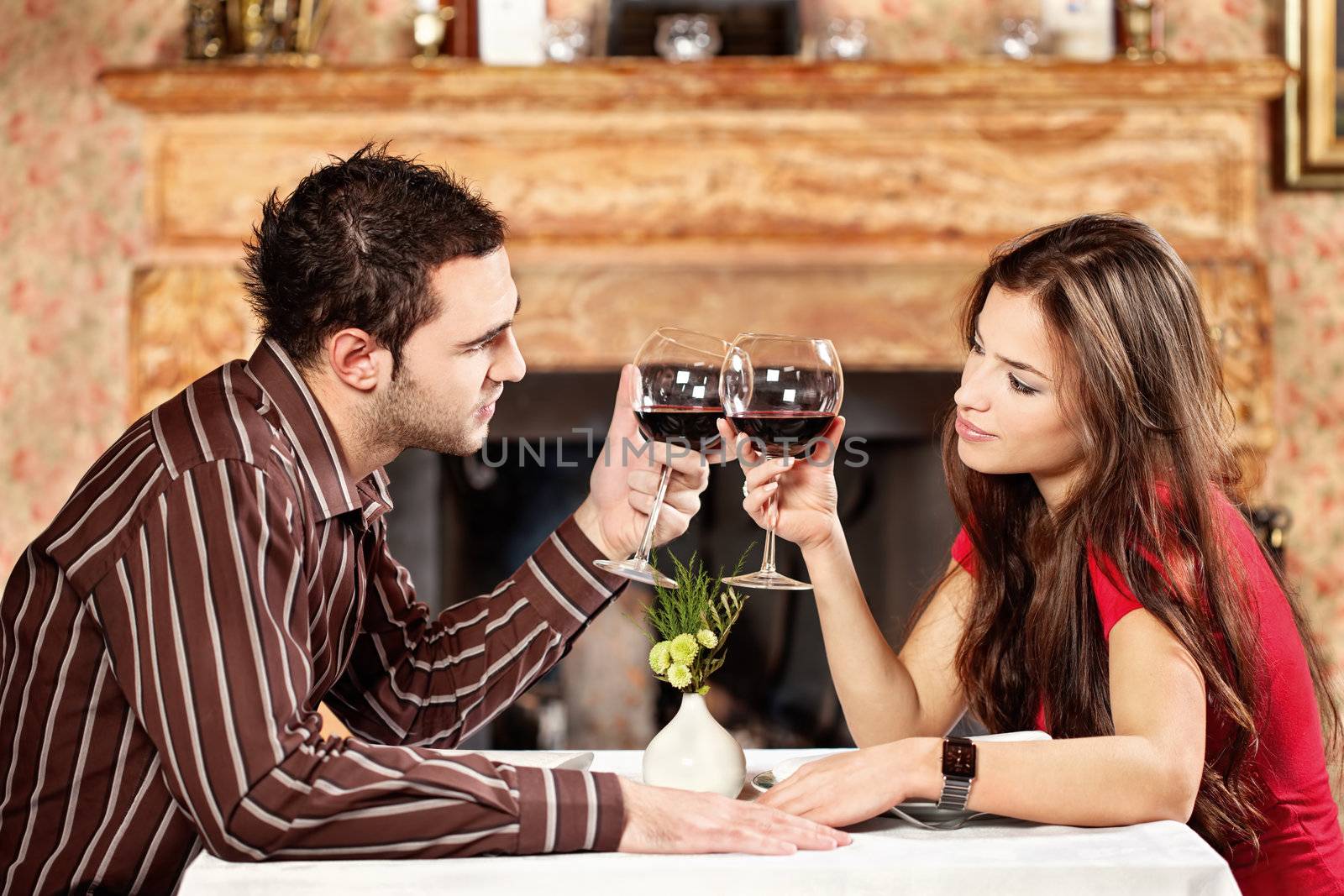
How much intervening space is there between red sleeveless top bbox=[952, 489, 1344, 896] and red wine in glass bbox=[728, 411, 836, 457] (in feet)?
1.07

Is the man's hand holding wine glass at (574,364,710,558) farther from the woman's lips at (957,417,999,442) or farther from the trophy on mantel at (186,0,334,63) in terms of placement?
the trophy on mantel at (186,0,334,63)

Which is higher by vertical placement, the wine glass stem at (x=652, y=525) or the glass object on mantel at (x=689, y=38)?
the glass object on mantel at (x=689, y=38)

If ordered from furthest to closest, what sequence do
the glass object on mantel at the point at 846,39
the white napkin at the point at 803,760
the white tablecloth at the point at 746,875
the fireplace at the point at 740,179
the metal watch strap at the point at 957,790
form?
1. the glass object on mantel at the point at 846,39
2. the fireplace at the point at 740,179
3. the white napkin at the point at 803,760
4. the metal watch strap at the point at 957,790
5. the white tablecloth at the point at 746,875

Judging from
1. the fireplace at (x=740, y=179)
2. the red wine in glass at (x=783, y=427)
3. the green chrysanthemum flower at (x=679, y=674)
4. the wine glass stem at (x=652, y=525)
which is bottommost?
the green chrysanthemum flower at (x=679, y=674)

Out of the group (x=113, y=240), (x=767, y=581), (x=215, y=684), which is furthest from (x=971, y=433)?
(x=113, y=240)

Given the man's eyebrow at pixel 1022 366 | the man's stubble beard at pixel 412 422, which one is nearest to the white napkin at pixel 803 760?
the man's eyebrow at pixel 1022 366

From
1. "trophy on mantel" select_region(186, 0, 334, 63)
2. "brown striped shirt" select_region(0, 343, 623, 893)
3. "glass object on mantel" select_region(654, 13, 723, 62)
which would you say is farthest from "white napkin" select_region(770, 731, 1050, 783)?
"trophy on mantel" select_region(186, 0, 334, 63)

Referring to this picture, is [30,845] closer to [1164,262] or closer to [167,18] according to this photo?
[1164,262]

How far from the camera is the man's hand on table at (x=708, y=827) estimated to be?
→ 1.05 metres

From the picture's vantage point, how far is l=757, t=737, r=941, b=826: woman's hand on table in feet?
3.63

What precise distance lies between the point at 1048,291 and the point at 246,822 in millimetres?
967

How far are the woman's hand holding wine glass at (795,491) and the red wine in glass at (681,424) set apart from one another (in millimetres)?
30

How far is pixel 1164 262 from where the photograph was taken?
4.64ft

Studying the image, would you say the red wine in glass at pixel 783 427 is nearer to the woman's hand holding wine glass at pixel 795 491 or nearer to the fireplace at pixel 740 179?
the woman's hand holding wine glass at pixel 795 491
